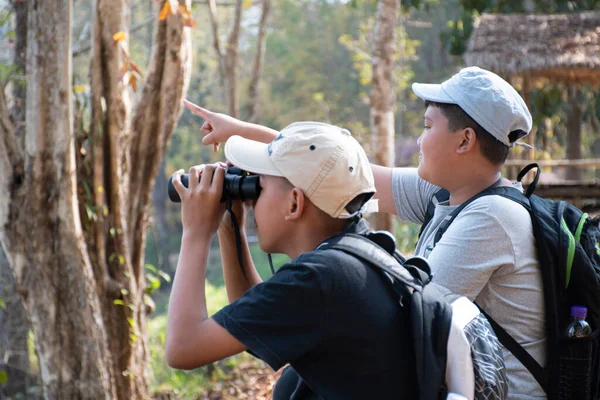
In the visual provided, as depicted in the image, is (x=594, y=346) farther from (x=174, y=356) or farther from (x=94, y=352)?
(x=94, y=352)

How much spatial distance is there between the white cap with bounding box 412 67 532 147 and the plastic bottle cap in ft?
1.58

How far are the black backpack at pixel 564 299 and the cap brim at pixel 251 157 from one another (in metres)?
0.73

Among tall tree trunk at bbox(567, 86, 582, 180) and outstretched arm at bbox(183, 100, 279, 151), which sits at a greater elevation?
outstretched arm at bbox(183, 100, 279, 151)

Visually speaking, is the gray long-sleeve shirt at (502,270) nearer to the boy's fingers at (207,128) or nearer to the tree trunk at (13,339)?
the boy's fingers at (207,128)

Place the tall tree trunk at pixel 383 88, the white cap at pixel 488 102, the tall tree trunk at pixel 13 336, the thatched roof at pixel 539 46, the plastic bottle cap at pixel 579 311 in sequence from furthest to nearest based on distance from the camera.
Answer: the thatched roof at pixel 539 46 → the tall tree trunk at pixel 13 336 → the tall tree trunk at pixel 383 88 → the white cap at pixel 488 102 → the plastic bottle cap at pixel 579 311

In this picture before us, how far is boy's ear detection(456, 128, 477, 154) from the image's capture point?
2.00m

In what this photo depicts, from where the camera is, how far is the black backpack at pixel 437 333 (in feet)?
4.73

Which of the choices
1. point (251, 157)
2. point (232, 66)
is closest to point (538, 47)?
point (232, 66)

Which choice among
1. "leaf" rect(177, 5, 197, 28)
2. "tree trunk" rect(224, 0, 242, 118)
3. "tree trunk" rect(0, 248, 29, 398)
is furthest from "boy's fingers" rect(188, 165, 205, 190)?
"tree trunk" rect(224, 0, 242, 118)

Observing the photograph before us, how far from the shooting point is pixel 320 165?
1.57 meters

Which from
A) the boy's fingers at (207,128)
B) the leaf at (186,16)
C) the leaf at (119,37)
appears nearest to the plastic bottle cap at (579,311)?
the boy's fingers at (207,128)

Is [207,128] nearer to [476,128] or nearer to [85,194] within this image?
[476,128]

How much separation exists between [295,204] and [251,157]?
0.15 metres

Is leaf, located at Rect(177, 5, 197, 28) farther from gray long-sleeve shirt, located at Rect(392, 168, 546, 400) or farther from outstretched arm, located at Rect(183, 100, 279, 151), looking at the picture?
gray long-sleeve shirt, located at Rect(392, 168, 546, 400)
